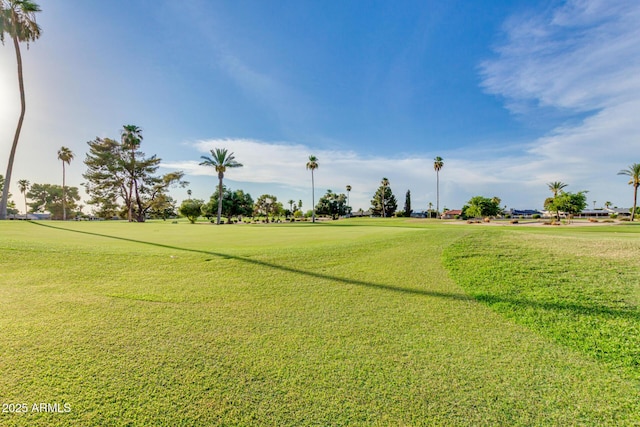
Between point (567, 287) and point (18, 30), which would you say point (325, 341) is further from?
point (18, 30)

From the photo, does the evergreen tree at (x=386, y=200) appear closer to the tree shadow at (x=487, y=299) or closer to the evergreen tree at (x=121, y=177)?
the evergreen tree at (x=121, y=177)

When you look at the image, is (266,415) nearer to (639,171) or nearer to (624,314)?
(624,314)

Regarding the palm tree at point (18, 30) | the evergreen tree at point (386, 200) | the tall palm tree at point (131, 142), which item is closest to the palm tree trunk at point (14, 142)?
the palm tree at point (18, 30)

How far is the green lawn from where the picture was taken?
291 cm

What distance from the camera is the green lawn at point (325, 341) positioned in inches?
115

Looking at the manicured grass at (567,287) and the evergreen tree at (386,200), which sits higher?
the evergreen tree at (386,200)

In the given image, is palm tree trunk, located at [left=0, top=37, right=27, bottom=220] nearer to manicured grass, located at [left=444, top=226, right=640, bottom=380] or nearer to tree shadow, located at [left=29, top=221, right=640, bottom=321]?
tree shadow, located at [left=29, top=221, right=640, bottom=321]

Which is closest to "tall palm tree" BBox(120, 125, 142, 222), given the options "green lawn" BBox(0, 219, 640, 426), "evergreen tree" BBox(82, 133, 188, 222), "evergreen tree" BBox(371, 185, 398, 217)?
"evergreen tree" BBox(82, 133, 188, 222)

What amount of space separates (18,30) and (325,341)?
39.4 m

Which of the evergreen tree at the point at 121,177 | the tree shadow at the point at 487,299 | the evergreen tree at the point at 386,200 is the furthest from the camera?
the evergreen tree at the point at 386,200

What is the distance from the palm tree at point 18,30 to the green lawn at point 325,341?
27.8 m

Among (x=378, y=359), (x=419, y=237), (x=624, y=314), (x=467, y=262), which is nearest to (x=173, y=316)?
(x=378, y=359)

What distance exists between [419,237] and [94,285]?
33.7ft

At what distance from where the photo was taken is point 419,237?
10.7 metres
